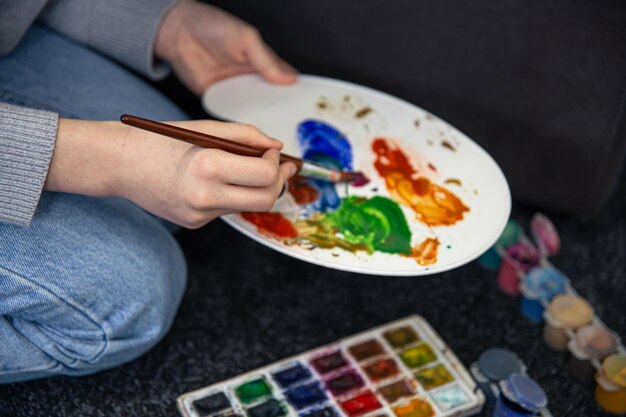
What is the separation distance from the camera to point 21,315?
97cm

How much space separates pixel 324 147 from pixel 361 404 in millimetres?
370

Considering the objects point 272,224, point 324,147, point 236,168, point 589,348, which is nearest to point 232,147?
point 236,168

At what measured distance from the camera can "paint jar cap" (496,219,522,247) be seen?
4.26 ft

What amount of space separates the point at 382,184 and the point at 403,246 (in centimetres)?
13

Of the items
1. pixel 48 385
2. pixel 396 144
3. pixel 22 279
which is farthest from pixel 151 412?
pixel 396 144

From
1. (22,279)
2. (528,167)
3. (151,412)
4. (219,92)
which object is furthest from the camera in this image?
(528,167)

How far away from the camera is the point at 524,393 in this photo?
3.32 ft

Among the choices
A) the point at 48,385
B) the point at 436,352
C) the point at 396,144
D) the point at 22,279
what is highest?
the point at 396,144

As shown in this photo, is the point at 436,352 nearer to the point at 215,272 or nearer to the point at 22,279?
the point at 215,272

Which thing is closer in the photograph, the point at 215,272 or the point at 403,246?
the point at 403,246

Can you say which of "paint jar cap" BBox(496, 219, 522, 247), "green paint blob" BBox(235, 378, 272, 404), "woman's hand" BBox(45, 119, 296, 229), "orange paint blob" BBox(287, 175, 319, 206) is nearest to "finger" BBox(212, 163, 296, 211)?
"woman's hand" BBox(45, 119, 296, 229)

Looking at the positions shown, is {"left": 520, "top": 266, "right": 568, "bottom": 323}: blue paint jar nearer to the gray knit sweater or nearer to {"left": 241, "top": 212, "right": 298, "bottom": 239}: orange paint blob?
{"left": 241, "top": 212, "right": 298, "bottom": 239}: orange paint blob

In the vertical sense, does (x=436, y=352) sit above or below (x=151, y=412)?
above

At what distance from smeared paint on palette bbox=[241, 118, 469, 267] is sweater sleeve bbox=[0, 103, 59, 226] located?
261 mm
